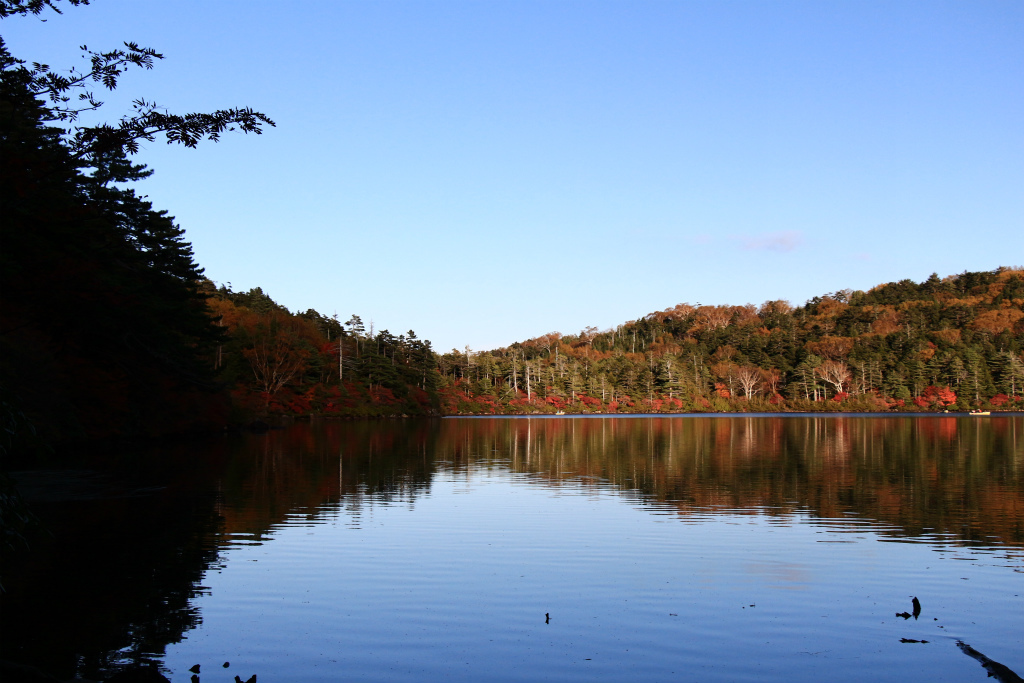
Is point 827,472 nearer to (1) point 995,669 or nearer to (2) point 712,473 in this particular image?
(2) point 712,473

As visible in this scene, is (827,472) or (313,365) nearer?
(827,472)

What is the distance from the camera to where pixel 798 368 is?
13325 centimetres

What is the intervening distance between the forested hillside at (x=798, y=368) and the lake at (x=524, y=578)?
99.8m

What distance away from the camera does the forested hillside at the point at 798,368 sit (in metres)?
121

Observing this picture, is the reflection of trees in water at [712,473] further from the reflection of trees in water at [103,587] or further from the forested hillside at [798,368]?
the forested hillside at [798,368]

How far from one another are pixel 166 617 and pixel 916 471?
29.4 m

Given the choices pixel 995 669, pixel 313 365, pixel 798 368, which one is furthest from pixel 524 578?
pixel 798 368

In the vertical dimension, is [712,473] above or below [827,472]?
below

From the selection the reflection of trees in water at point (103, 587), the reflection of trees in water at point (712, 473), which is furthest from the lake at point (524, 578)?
the reflection of trees in water at point (712, 473)

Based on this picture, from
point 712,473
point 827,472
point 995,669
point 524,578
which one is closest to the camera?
point 995,669

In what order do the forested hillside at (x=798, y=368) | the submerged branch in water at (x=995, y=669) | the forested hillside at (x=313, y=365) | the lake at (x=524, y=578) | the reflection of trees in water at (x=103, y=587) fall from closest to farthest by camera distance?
the submerged branch in water at (x=995, y=669) → the lake at (x=524, y=578) → the reflection of trees in water at (x=103, y=587) → the forested hillside at (x=313, y=365) → the forested hillside at (x=798, y=368)

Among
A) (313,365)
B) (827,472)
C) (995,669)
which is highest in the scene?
(313,365)

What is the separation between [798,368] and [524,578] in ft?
419

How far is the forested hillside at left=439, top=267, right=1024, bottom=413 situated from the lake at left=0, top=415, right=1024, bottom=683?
99.8 meters
